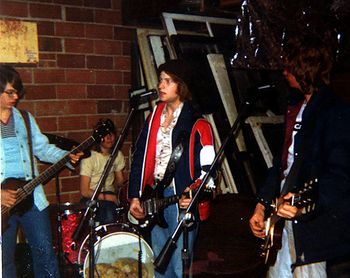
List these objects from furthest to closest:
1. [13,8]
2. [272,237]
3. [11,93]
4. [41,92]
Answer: [41,92]
[13,8]
[11,93]
[272,237]

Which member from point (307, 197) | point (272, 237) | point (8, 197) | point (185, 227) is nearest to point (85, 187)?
point (8, 197)

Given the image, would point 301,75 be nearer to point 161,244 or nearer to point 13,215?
point 161,244

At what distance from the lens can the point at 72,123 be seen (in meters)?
4.44

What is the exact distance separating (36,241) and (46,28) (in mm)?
2050

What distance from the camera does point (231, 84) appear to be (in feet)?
17.5

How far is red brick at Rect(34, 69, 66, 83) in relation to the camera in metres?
4.19

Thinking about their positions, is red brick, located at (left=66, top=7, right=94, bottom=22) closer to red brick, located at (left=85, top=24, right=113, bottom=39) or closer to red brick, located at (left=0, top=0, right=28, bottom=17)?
red brick, located at (left=85, top=24, right=113, bottom=39)

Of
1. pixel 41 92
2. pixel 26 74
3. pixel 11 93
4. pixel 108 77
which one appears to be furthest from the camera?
pixel 108 77

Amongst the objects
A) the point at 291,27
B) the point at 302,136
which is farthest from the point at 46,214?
the point at 291,27

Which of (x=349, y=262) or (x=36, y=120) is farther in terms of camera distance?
(x=36, y=120)

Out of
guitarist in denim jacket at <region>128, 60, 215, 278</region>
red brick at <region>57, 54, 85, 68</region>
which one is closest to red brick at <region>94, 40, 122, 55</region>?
red brick at <region>57, 54, 85, 68</region>

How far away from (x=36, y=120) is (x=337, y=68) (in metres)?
3.47

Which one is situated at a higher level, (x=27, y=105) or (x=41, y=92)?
(x=41, y=92)

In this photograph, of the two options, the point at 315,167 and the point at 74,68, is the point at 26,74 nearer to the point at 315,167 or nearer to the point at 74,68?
the point at 74,68
